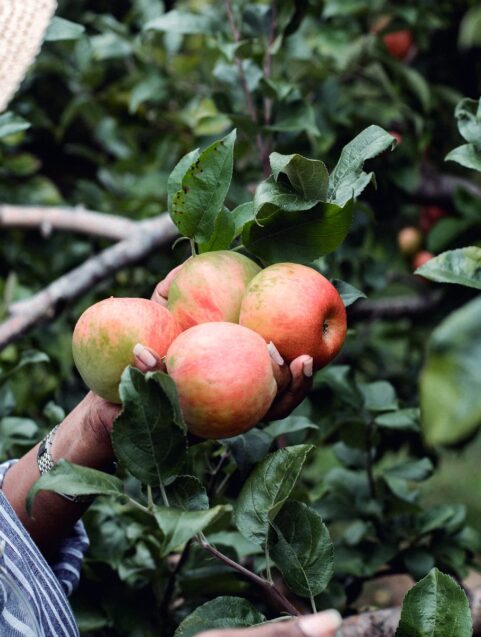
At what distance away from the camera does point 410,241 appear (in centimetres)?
223

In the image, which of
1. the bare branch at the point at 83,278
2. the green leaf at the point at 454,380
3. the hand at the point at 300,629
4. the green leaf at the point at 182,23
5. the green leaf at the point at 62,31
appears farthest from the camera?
the bare branch at the point at 83,278

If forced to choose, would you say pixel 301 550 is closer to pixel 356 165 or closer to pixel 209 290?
pixel 209 290

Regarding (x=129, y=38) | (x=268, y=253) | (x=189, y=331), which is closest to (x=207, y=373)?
(x=189, y=331)

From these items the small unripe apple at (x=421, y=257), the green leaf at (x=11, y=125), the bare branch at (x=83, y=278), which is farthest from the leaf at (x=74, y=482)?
the small unripe apple at (x=421, y=257)

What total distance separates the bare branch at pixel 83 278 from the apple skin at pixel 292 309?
903mm

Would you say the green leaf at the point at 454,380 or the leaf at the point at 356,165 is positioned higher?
the green leaf at the point at 454,380

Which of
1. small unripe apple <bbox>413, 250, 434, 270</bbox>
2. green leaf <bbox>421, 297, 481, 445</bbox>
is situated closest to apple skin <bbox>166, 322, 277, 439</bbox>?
green leaf <bbox>421, 297, 481, 445</bbox>

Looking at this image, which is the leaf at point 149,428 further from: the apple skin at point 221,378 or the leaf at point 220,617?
the leaf at point 220,617

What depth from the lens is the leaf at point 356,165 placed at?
0.81m

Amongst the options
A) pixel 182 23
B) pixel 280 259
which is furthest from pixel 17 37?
pixel 280 259

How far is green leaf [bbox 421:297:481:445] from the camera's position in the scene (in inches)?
14.9

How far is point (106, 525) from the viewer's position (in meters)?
1.25

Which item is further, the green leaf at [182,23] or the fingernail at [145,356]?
the green leaf at [182,23]

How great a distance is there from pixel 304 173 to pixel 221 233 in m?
0.12
